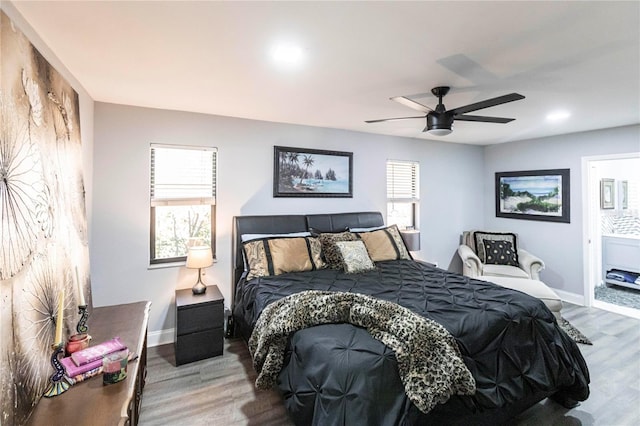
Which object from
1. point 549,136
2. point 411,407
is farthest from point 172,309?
point 549,136

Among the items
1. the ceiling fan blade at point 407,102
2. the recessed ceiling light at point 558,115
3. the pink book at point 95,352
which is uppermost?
the recessed ceiling light at point 558,115

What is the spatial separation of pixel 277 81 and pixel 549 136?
4.57 m

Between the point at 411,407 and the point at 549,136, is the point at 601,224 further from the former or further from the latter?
the point at 411,407

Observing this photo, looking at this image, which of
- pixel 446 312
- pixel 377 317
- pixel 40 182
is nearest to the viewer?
pixel 40 182

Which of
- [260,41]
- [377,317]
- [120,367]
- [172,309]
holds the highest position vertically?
[260,41]

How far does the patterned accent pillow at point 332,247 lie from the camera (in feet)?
11.0

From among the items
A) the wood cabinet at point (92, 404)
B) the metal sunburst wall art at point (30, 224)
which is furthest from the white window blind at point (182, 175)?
the wood cabinet at point (92, 404)

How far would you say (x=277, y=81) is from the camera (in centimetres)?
253

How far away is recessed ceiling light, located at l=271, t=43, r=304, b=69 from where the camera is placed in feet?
6.44

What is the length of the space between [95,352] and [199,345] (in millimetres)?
1420

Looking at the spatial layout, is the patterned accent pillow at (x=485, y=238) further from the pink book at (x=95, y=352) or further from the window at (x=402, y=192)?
the pink book at (x=95, y=352)

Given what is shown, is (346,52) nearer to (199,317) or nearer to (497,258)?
(199,317)

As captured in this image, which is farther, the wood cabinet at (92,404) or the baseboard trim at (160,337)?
the baseboard trim at (160,337)

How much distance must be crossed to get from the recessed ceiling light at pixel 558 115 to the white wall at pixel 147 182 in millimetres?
1783
